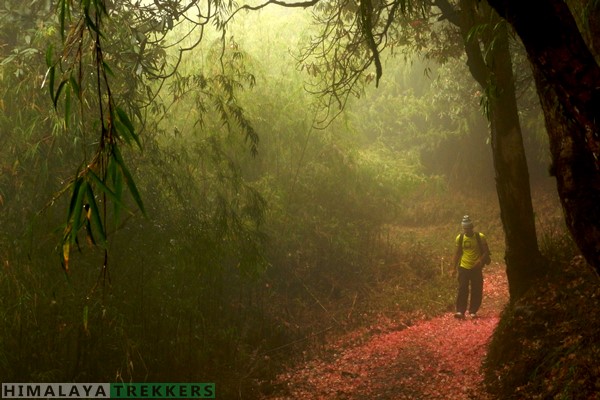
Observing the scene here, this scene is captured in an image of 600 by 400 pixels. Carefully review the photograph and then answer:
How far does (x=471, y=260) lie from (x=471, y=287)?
439 millimetres

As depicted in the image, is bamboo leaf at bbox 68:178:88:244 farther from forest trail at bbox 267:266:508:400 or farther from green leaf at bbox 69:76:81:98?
forest trail at bbox 267:266:508:400

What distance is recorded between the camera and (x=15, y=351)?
4980 millimetres

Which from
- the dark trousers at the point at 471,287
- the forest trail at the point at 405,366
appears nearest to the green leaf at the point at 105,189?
the forest trail at the point at 405,366

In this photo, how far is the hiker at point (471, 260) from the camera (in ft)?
27.8

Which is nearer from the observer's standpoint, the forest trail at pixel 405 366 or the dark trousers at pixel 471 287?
the forest trail at pixel 405 366

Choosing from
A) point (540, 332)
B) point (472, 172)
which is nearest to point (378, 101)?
point (472, 172)

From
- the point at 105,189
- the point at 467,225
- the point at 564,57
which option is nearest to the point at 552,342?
the point at 564,57

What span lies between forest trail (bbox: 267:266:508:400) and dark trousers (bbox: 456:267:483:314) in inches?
8.8

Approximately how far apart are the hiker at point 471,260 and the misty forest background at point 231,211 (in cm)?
104

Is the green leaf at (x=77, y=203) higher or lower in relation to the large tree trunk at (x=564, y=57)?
lower

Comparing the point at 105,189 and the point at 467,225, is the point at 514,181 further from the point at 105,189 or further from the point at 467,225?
the point at 105,189

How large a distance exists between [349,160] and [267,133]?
2161 millimetres

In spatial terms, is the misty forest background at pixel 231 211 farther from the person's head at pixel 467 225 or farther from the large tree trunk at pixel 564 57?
the person's head at pixel 467 225

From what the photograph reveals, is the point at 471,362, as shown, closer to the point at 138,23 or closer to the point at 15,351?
the point at 15,351
